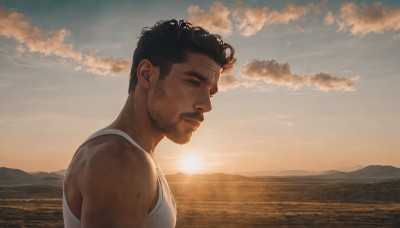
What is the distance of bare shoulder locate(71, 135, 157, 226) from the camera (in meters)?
1.23

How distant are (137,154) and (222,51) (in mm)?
941

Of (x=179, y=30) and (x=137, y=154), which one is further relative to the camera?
(x=179, y=30)

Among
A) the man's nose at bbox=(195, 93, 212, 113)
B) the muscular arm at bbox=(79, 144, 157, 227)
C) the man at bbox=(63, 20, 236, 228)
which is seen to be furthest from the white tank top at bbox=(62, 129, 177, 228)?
the man's nose at bbox=(195, 93, 212, 113)

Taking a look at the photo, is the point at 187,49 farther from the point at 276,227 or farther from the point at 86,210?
the point at 276,227

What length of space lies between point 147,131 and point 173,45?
46cm

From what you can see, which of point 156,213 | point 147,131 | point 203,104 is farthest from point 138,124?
point 156,213

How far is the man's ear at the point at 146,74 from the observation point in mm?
1838

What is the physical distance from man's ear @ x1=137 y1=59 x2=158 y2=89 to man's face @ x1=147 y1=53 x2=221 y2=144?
41 millimetres

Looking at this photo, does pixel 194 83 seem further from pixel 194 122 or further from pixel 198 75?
pixel 194 122

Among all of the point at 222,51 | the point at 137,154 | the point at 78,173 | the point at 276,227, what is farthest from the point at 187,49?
the point at 276,227

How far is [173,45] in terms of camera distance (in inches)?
74.5

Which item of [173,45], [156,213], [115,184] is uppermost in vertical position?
[173,45]

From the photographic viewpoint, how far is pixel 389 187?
44344mm

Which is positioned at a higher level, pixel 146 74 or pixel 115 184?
pixel 146 74
